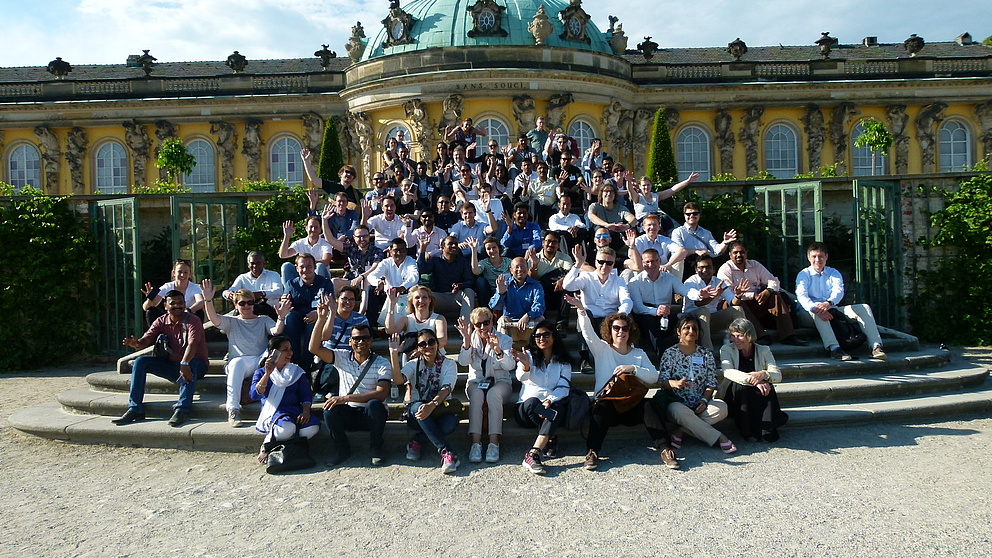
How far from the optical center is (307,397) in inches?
265

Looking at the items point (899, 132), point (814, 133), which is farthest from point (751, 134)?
point (899, 132)

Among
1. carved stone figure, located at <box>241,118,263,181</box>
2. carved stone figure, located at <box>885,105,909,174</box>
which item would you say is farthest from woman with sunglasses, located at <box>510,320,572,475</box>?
carved stone figure, located at <box>885,105,909,174</box>

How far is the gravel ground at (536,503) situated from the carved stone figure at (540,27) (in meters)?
23.9

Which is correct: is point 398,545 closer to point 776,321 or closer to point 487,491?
point 487,491

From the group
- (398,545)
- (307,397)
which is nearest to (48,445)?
(307,397)

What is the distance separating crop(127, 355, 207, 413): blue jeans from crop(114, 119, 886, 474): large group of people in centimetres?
2

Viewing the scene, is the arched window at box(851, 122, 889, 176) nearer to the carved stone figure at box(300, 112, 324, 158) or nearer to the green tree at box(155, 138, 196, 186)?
the carved stone figure at box(300, 112, 324, 158)

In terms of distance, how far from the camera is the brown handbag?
6574 mm

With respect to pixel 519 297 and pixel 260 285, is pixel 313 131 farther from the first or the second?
pixel 519 297

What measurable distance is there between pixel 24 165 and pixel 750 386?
116ft

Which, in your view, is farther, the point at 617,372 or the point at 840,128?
the point at 840,128

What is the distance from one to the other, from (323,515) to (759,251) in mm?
9616

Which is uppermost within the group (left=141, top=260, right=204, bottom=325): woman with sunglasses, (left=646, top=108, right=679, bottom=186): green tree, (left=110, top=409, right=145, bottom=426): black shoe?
(left=646, top=108, right=679, bottom=186): green tree

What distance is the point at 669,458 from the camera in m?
6.26
